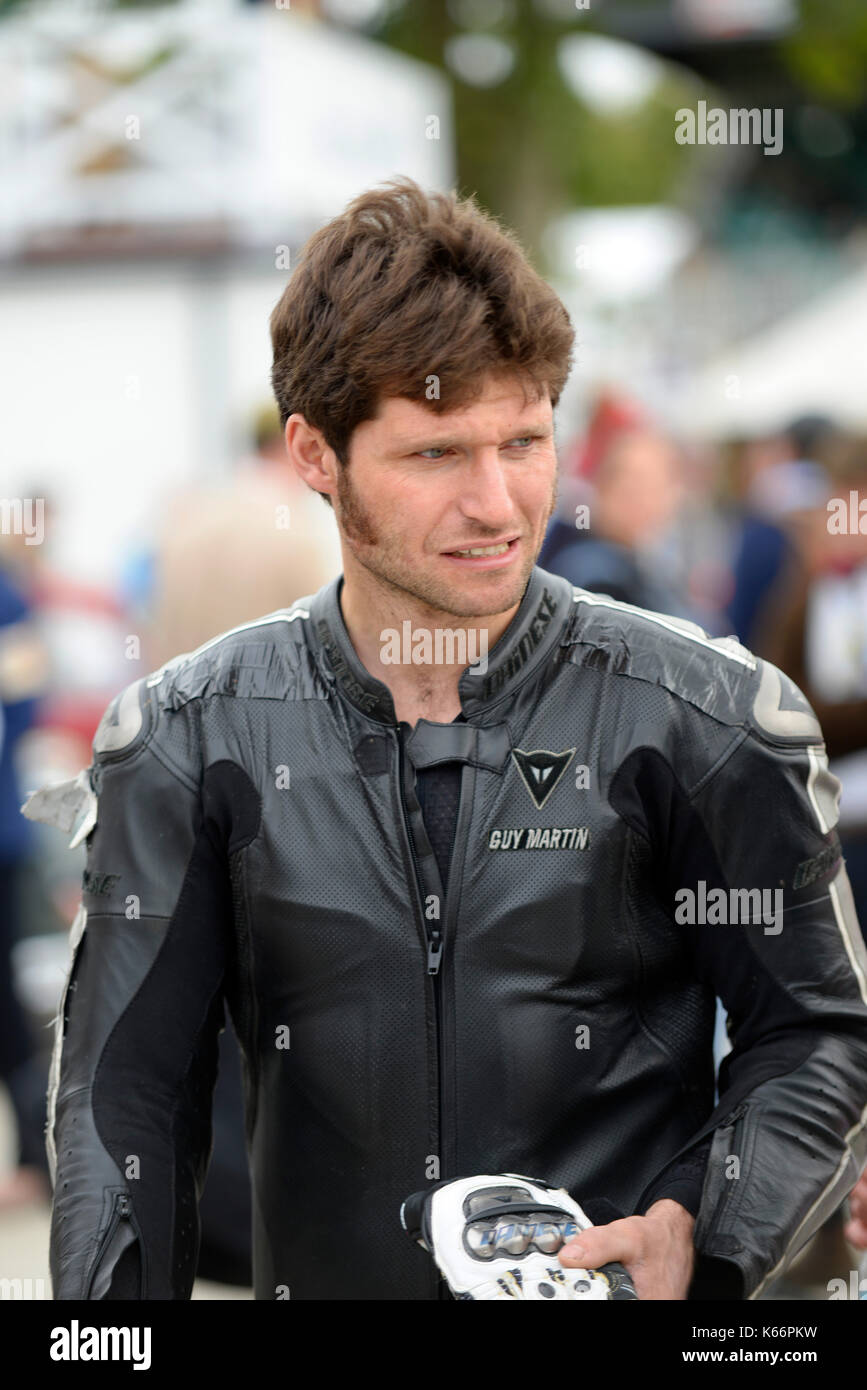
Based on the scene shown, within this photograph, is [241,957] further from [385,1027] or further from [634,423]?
[634,423]

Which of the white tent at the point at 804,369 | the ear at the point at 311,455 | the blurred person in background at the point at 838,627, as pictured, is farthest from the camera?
the white tent at the point at 804,369

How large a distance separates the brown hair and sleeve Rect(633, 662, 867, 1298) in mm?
530

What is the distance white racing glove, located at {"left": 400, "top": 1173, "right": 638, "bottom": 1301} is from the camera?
2.04m

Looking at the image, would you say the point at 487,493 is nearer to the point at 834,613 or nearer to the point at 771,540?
the point at 834,613

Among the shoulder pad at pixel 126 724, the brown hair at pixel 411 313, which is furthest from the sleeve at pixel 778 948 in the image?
the shoulder pad at pixel 126 724

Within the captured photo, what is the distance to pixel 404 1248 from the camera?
7.48 ft

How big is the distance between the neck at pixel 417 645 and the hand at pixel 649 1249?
0.67 metres

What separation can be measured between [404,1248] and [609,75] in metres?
19.4

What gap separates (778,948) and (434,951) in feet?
1.40

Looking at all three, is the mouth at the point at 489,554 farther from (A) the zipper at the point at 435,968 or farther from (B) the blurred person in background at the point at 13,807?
(B) the blurred person in background at the point at 13,807

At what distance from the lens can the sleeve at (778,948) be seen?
2170 mm

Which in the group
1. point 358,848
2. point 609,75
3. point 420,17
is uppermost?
point 609,75

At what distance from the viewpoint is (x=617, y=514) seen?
5.84 meters

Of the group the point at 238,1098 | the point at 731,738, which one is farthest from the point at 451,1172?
the point at 238,1098
